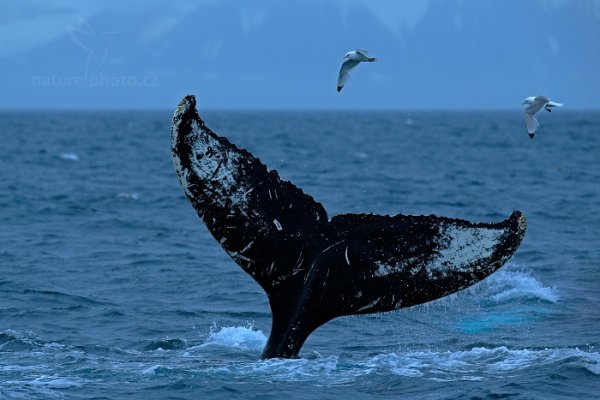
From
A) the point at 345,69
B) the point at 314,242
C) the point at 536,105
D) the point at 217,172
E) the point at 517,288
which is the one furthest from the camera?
the point at 517,288

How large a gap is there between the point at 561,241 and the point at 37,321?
10970 millimetres

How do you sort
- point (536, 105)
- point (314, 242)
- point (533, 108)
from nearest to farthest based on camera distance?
point (314, 242)
point (533, 108)
point (536, 105)

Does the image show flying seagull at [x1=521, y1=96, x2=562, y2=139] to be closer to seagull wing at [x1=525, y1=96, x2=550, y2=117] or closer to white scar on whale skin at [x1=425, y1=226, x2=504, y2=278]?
seagull wing at [x1=525, y1=96, x2=550, y2=117]

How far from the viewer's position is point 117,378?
9719mm

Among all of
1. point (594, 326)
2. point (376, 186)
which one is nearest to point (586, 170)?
point (376, 186)

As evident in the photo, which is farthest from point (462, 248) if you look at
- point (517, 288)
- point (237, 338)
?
point (517, 288)

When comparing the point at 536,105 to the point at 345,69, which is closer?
the point at 345,69

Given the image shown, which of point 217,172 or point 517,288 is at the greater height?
point 217,172

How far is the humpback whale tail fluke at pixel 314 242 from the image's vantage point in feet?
26.6

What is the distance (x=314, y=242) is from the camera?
27.9 feet

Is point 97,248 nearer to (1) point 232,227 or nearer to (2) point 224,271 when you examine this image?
(2) point 224,271

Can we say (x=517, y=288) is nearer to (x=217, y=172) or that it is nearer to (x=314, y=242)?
(x=314, y=242)

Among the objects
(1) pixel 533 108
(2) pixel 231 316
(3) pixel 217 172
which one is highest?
(1) pixel 533 108

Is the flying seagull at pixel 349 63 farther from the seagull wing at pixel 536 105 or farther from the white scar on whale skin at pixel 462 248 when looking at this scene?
the white scar on whale skin at pixel 462 248
